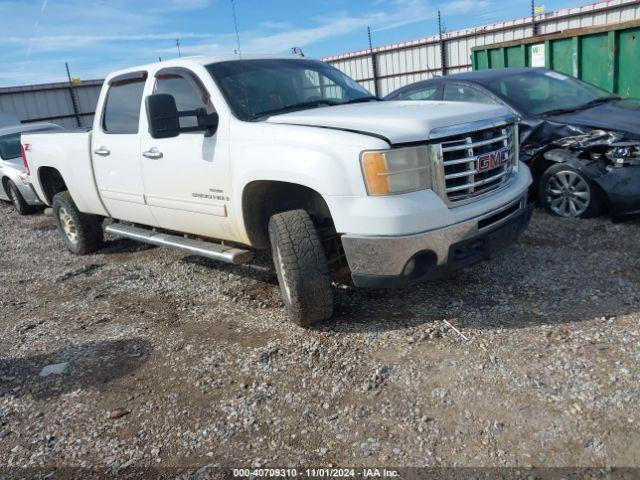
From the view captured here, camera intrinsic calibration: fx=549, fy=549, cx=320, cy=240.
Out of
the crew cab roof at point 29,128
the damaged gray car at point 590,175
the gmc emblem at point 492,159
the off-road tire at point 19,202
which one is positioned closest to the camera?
the gmc emblem at point 492,159

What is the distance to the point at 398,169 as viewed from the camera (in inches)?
128

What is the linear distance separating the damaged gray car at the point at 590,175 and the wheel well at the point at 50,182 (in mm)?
5599

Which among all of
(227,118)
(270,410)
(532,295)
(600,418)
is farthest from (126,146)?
(600,418)

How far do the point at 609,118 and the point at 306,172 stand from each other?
3905 millimetres

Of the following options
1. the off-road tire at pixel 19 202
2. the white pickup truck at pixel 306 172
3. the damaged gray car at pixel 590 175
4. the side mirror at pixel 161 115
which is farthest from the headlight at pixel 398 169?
the off-road tire at pixel 19 202

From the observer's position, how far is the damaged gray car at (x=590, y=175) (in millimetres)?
5184

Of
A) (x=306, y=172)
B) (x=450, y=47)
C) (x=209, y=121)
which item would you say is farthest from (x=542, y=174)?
(x=450, y=47)

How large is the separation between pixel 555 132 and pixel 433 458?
440cm

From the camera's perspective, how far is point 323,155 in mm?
3395

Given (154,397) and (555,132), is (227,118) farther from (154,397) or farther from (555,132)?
(555,132)

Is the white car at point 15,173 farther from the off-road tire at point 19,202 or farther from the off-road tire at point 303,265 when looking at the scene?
the off-road tire at point 303,265

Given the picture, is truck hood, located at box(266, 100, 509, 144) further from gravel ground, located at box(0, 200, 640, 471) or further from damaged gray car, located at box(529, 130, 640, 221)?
damaged gray car, located at box(529, 130, 640, 221)

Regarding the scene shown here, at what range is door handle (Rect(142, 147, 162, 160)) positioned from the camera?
4.62m

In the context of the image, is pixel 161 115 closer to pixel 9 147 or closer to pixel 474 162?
pixel 474 162
